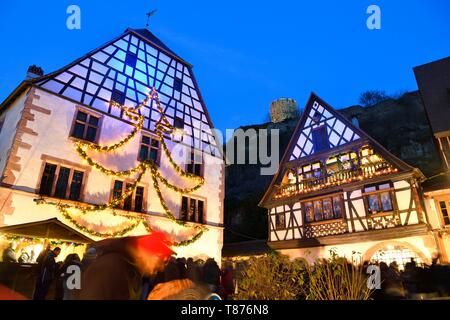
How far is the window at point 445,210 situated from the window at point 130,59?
1720 cm

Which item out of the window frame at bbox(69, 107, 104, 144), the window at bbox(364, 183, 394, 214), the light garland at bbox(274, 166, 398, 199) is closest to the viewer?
the window frame at bbox(69, 107, 104, 144)

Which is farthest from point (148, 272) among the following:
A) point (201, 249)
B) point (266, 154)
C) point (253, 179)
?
point (266, 154)

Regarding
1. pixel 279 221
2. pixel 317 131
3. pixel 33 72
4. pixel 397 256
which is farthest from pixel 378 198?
pixel 33 72

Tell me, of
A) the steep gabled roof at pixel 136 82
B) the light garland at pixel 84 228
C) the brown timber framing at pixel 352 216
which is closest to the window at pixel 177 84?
the steep gabled roof at pixel 136 82

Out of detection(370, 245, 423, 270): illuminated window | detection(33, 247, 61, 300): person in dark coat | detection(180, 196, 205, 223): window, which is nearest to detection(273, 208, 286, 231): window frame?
detection(180, 196, 205, 223): window

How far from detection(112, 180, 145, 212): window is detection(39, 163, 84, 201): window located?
162cm

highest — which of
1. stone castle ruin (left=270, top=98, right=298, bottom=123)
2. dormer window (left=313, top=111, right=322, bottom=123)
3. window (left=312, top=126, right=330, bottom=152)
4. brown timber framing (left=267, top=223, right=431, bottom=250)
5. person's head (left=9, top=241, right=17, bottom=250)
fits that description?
stone castle ruin (left=270, top=98, right=298, bottom=123)

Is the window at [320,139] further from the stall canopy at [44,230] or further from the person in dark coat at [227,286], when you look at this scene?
the stall canopy at [44,230]

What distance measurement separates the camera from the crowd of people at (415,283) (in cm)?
1030

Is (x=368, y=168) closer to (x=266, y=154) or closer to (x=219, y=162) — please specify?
(x=219, y=162)

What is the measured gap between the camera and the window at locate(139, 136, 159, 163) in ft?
49.4

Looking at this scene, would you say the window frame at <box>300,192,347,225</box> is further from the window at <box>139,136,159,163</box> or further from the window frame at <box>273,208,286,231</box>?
the window at <box>139,136,159,163</box>

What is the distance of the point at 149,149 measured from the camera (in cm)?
1529

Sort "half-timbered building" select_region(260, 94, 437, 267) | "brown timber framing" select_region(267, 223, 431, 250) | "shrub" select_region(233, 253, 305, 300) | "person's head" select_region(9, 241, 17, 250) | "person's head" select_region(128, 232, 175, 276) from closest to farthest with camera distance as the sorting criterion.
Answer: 1. "person's head" select_region(128, 232, 175, 276)
2. "shrub" select_region(233, 253, 305, 300)
3. "person's head" select_region(9, 241, 17, 250)
4. "brown timber framing" select_region(267, 223, 431, 250)
5. "half-timbered building" select_region(260, 94, 437, 267)
